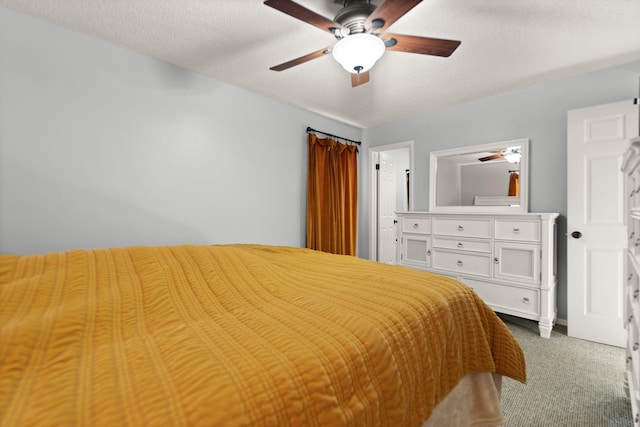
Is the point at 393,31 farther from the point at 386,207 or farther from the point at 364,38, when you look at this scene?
the point at 386,207

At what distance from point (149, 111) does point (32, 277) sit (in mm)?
1838

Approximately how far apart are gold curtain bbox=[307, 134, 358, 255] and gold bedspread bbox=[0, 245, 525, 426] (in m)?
2.26

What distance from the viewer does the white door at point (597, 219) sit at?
233cm

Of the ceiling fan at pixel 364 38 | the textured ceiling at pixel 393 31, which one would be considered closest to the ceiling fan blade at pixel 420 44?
the ceiling fan at pixel 364 38

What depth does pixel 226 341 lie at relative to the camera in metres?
0.67

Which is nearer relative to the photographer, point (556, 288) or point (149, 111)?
point (149, 111)

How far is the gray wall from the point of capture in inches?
101

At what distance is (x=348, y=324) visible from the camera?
2.57 feet

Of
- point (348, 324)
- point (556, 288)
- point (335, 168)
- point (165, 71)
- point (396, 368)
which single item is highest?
point (165, 71)

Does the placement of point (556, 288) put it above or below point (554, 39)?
below

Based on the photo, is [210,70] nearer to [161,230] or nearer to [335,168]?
[161,230]

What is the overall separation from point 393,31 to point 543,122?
192 centimetres

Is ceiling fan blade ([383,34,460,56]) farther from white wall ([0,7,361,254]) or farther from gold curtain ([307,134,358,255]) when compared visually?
gold curtain ([307,134,358,255])

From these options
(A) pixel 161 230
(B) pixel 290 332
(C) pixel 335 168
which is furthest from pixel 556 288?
(A) pixel 161 230
